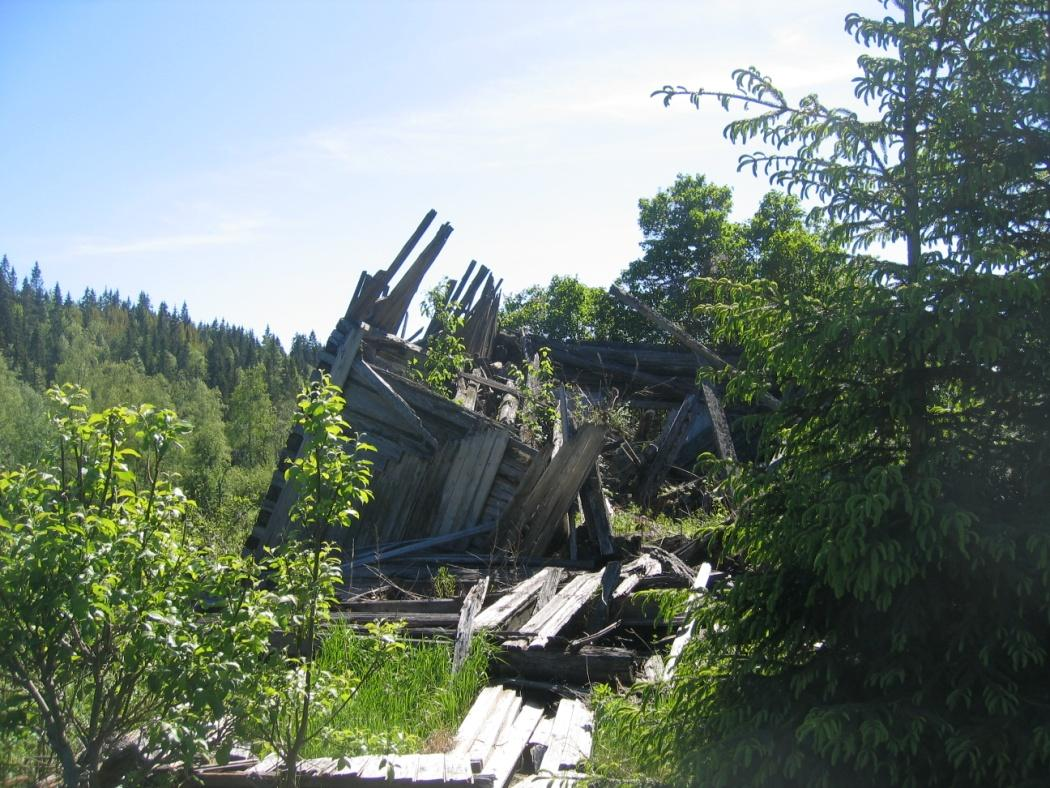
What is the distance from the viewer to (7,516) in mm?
3820

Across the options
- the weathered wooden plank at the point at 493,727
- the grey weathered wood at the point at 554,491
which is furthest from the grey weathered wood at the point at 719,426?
the weathered wooden plank at the point at 493,727

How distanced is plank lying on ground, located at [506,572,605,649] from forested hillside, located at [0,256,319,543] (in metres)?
9.93

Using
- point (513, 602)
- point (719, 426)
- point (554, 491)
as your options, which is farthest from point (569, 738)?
point (719, 426)

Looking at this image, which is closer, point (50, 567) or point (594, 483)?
point (50, 567)

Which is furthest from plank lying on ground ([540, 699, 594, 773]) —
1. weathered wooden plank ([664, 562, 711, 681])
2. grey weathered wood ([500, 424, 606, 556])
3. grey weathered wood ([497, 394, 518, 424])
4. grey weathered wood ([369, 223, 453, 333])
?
grey weathered wood ([369, 223, 453, 333])

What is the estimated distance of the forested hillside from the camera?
1587 inches

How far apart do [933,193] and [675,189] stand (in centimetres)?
1953

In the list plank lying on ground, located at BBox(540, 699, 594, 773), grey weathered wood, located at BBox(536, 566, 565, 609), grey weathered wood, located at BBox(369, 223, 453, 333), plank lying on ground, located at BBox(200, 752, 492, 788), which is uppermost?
grey weathered wood, located at BBox(369, 223, 453, 333)

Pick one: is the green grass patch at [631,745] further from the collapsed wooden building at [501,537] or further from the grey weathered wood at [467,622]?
the grey weathered wood at [467,622]

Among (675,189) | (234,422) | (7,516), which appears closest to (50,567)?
(7,516)

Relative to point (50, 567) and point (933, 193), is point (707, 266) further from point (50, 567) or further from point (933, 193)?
point (50, 567)

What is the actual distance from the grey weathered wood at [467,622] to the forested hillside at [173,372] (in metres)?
9.75

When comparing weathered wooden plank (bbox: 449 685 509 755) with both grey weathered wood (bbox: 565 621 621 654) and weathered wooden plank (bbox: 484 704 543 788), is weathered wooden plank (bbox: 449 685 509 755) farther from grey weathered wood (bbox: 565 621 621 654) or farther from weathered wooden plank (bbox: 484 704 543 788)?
grey weathered wood (bbox: 565 621 621 654)

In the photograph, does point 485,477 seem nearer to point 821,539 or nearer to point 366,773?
point 366,773
